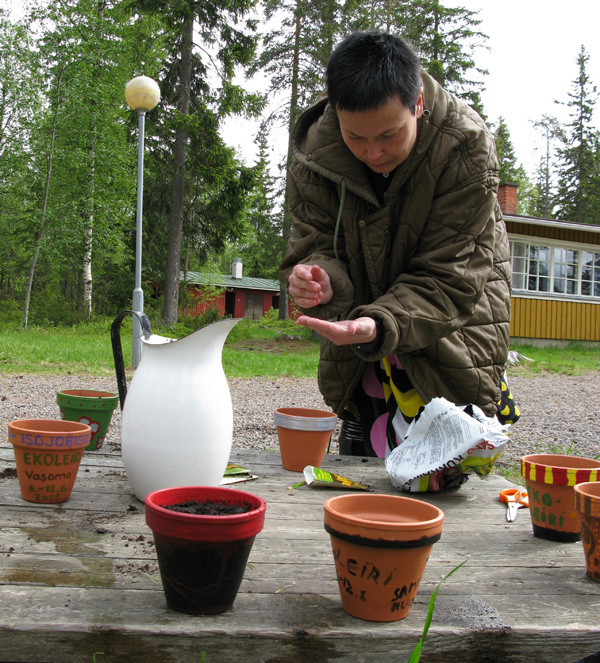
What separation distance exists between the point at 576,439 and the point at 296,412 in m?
3.55

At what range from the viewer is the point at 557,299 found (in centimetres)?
1431

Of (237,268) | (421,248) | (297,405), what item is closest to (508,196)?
(297,405)

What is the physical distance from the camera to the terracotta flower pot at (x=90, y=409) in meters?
1.96

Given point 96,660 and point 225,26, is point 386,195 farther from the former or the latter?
point 225,26

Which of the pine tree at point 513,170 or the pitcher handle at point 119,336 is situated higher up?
the pine tree at point 513,170

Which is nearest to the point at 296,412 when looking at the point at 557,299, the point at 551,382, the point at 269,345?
the point at 551,382

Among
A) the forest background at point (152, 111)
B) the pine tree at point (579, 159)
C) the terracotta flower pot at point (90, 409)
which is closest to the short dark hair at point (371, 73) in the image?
the terracotta flower pot at point (90, 409)

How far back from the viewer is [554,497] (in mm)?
1360

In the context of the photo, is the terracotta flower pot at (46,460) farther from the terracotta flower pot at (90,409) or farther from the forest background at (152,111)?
the forest background at (152,111)

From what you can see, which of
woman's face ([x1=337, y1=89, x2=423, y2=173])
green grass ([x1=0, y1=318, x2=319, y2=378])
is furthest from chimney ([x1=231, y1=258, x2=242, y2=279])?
woman's face ([x1=337, y1=89, x2=423, y2=173])

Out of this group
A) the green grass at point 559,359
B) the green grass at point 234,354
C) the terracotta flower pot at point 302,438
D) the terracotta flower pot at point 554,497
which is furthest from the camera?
the green grass at point 559,359

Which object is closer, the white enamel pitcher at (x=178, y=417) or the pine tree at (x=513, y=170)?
the white enamel pitcher at (x=178, y=417)

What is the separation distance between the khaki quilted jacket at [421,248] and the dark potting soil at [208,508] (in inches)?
29.1

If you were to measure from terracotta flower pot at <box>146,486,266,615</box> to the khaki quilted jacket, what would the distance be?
33.1 inches
